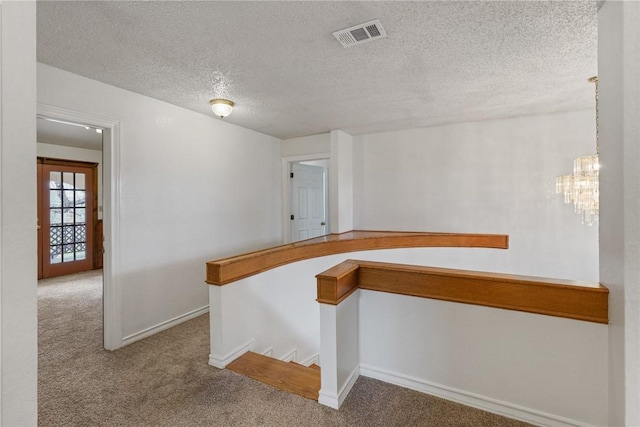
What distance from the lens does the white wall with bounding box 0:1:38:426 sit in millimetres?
804

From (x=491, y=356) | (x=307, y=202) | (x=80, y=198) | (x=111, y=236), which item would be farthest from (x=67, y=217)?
(x=491, y=356)

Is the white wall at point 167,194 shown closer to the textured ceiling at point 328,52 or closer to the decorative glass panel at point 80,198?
the textured ceiling at point 328,52

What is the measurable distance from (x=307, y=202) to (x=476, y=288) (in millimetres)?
3854

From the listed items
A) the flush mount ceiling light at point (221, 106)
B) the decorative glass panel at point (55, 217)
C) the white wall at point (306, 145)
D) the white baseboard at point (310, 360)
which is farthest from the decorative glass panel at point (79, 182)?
the white baseboard at point (310, 360)

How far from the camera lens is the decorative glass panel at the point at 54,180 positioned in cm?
492

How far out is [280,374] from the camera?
6.37ft

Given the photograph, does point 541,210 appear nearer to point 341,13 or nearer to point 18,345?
point 341,13

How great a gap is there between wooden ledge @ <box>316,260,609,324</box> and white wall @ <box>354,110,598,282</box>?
2456 millimetres

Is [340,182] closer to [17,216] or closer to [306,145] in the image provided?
[306,145]

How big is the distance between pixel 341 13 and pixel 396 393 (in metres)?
2.22

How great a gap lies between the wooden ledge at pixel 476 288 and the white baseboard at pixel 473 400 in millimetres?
521

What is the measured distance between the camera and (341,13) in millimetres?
1593

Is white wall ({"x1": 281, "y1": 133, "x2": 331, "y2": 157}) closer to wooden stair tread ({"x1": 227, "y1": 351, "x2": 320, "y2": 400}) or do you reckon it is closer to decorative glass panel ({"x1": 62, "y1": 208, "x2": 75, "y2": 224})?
wooden stair tread ({"x1": 227, "y1": 351, "x2": 320, "y2": 400})

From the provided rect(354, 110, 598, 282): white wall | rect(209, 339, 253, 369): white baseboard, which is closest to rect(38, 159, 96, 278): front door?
rect(209, 339, 253, 369): white baseboard
